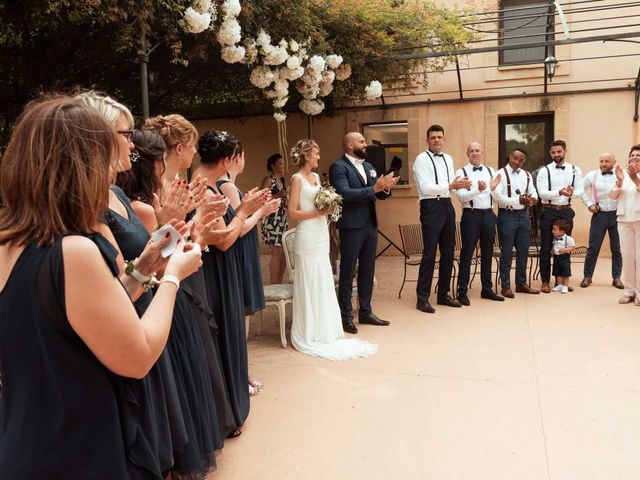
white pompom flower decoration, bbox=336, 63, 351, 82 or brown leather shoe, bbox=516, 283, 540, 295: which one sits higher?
white pompom flower decoration, bbox=336, 63, 351, 82

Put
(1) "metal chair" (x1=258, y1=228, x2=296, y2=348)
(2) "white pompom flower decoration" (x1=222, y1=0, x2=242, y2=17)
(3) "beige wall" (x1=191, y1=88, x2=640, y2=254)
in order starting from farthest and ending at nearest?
(3) "beige wall" (x1=191, y1=88, x2=640, y2=254)
(1) "metal chair" (x1=258, y1=228, x2=296, y2=348)
(2) "white pompom flower decoration" (x1=222, y1=0, x2=242, y2=17)

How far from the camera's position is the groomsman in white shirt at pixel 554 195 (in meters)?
7.96

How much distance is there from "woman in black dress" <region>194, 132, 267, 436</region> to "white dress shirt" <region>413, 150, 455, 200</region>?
372 centimetres

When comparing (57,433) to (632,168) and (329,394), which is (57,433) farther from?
(632,168)

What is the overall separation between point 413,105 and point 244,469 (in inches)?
399

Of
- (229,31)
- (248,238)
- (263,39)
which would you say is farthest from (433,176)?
(248,238)

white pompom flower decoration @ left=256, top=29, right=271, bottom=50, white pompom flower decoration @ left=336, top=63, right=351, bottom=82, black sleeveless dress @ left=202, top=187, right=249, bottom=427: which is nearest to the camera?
black sleeveless dress @ left=202, top=187, right=249, bottom=427

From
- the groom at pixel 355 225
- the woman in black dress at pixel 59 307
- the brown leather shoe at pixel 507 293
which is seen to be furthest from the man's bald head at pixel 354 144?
the woman in black dress at pixel 59 307

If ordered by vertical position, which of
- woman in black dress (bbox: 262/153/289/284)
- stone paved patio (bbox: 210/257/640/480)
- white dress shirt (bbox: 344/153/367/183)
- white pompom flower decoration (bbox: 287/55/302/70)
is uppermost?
white pompom flower decoration (bbox: 287/55/302/70)

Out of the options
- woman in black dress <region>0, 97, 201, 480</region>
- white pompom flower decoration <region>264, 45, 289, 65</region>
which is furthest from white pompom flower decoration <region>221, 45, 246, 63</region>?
woman in black dress <region>0, 97, 201, 480</region>

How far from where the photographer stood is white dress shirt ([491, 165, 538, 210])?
768cm

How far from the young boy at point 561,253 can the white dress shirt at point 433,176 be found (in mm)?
2076

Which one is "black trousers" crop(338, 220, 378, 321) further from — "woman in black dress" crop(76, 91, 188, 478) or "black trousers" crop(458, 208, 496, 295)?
"woman in black dress" crop(76, 91, 188, 478)

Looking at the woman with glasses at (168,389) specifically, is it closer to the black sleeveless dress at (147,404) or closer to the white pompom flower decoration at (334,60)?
the black sleeveless dress at (147,404)
